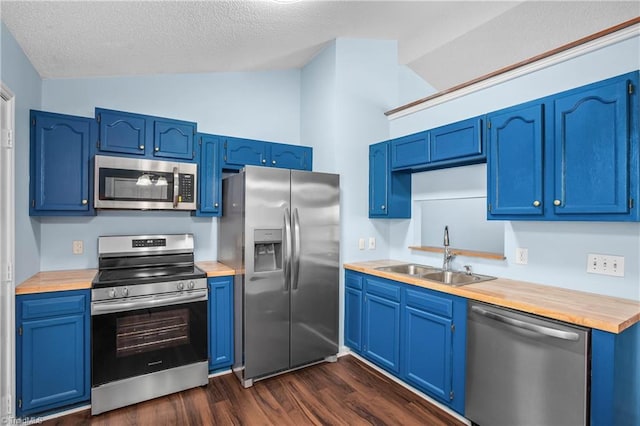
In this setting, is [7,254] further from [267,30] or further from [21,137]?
[267,30]

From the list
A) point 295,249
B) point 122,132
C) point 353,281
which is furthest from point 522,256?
point 122,132

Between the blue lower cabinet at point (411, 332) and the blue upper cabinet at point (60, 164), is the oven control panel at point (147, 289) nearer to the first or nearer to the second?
the blue upper cabinet at point (60, 164)

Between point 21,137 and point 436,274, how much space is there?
3.41 metres

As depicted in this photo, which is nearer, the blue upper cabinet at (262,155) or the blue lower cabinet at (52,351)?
the blue lower cabinet at (52,351)

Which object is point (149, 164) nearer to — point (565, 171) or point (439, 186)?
point (439, 186)

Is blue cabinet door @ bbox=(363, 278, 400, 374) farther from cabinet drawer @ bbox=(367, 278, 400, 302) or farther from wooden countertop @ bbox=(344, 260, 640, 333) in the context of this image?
wooden countertop @ bbox=(344, 260, 640, 333)

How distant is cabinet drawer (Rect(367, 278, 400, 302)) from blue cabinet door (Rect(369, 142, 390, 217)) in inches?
29.0

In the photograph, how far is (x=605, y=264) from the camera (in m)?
1.98

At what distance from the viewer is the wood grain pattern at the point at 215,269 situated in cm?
275

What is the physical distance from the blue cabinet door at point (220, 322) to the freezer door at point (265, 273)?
0.84ft

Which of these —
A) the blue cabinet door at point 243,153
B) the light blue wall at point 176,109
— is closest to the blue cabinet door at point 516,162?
the blue cabinet door at point 243,153

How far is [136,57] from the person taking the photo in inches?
105

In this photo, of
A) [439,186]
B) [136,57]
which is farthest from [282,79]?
[439,186]

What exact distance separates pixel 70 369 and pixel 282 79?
134 inches
